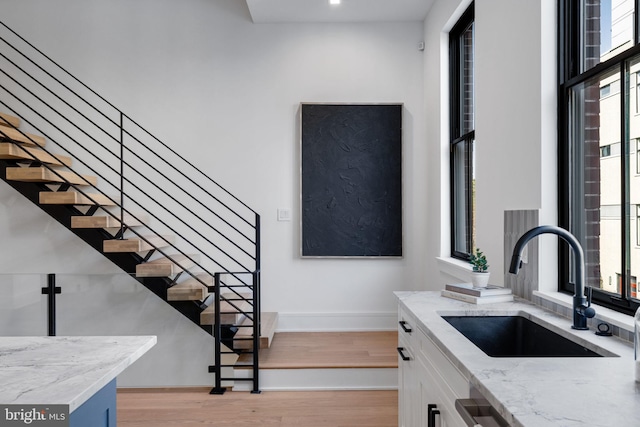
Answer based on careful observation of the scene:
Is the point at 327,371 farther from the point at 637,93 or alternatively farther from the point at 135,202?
the point at 637,93

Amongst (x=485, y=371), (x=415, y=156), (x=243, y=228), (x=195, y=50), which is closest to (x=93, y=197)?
(x=243, y=228)

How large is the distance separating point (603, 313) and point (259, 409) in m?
2.27

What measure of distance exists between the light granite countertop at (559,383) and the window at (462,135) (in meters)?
2.04

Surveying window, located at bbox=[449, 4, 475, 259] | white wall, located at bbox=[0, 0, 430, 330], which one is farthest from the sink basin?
white wall, located at bbox=[0, 0, 430, 330]

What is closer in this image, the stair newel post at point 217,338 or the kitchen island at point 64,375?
the kitchen island at point 64,375

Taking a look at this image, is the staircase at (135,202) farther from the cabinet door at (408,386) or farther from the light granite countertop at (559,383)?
the light granite countertop at (559,383)

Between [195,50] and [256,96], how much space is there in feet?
2.41

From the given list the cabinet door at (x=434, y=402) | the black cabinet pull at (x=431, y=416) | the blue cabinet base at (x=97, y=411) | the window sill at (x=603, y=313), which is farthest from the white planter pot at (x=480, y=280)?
the blue cabinet base at (x=97, y=411)

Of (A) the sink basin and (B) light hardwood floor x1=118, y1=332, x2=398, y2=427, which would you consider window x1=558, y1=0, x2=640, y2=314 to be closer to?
(A) the sink basin

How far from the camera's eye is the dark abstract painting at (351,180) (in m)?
4.39

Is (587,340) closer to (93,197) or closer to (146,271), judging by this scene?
(146,271)

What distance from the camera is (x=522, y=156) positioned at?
2.29 metres

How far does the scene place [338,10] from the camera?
418 centimetres

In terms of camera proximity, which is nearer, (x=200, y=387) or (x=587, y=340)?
(x=587, y=340)
